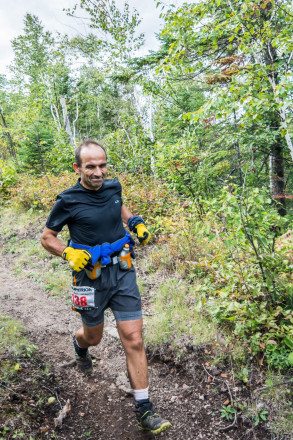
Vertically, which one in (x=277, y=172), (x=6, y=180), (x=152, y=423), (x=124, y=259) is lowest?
(x=152, y=423)

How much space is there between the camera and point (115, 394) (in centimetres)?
313

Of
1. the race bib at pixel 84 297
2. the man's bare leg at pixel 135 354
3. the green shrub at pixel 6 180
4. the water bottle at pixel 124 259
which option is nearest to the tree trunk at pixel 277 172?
the water bottle at pixel 124 259

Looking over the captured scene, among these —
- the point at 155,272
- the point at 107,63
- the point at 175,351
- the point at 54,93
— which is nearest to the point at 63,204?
the point at 175,351

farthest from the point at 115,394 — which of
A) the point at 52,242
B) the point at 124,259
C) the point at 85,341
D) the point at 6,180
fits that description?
the point at 6,180

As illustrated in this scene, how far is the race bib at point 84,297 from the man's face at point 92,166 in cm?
102

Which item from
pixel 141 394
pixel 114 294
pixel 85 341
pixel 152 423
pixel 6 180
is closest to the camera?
pixel 152 423

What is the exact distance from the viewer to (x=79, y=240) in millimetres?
2809

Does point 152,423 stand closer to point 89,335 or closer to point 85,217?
point 89,335

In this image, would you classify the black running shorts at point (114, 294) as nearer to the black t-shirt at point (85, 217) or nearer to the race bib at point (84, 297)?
the race bib at point (84, 297)

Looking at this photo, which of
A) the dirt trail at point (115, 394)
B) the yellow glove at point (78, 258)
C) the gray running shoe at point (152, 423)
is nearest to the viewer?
the gray running shoe at point (152, 423)

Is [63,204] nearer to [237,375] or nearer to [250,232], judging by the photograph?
[250,232]

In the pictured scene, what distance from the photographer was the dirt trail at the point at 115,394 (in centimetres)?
257

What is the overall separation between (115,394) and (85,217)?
2014 millimetres

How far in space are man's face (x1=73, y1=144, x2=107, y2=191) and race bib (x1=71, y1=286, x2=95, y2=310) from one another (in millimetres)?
1021
